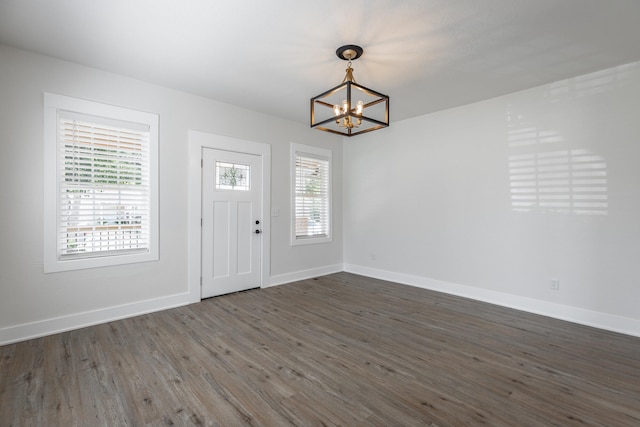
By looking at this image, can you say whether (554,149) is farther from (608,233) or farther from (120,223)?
(120,223)

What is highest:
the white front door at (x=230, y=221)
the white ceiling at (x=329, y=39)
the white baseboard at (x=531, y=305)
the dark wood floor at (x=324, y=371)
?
the white ceiling at (x=329, y=39)

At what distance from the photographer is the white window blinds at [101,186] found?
313cm

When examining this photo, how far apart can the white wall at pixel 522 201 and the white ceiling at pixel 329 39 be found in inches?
19.8

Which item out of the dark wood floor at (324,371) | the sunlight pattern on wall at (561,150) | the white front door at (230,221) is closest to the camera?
the dark wood floor at (324,371)

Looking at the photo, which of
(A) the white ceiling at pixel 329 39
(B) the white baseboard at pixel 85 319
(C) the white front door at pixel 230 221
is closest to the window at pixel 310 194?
(C) the white front door at pixel 230 221

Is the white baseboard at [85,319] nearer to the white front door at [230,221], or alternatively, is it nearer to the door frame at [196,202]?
the door frame at [196,202]

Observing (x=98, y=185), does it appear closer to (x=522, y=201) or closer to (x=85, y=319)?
(x=85, y=319)

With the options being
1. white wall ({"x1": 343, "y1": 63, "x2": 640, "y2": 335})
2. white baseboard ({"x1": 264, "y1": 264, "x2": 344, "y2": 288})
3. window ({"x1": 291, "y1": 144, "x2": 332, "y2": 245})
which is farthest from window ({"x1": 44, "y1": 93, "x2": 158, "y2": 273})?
white wall ({"x1": 343, "y1": 63, "x2": 640, "y2": 335})

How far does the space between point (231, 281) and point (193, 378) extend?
2212mm

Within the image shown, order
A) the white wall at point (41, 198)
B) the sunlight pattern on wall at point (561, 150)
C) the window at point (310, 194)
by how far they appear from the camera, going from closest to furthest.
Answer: the white wall at point (41, 198) < the sunlight pattern on wall at point (561, 150) < the window at point (310, 194)

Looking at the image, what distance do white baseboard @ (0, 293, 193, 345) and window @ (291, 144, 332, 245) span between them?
2.13 metres

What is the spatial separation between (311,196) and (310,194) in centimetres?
4

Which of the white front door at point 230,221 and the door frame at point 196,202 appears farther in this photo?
the white front door at point 230,221

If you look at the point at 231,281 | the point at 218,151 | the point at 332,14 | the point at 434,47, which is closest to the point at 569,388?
the point at 434,47
